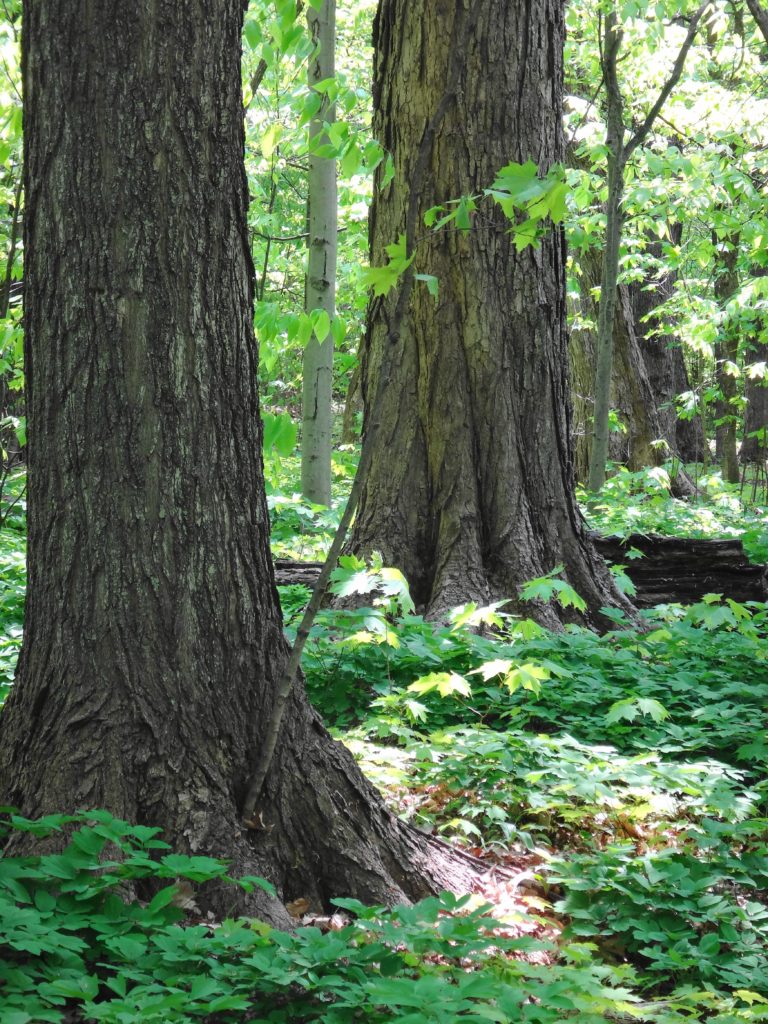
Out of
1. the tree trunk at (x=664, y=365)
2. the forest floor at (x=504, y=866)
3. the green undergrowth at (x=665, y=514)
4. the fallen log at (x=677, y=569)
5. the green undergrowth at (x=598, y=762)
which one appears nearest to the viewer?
the forest floor at (x=504, y=866)

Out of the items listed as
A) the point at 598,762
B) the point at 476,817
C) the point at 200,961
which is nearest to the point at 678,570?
the point at 598,762

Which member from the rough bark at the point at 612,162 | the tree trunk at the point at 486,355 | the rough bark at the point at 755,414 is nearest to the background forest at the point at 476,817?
the tree trunk at the point at 486,355

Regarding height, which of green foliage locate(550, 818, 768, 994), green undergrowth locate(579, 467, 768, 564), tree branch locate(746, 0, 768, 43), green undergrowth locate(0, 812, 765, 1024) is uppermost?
tree branch locate(746, 0, 768, 43)

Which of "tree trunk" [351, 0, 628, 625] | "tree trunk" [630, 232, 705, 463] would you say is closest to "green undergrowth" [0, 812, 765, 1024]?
"tree trunk" [351, 0, 628, 625]

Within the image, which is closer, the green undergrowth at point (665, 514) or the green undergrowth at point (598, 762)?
the green undergrowth at point (598, 762)

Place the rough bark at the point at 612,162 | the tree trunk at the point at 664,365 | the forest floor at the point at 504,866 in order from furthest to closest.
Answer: the tree trunk at the point at 664,365 → the rough bark at the point at 612,162 → the forest floor at the point at 504,866

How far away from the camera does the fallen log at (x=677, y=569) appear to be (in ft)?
19.2

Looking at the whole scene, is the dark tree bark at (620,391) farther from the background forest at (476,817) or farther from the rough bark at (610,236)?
the background forest at (476,817)

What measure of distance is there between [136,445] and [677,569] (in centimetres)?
484

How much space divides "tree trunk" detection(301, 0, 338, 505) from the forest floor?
2527mm

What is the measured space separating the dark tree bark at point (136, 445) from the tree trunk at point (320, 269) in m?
4.08

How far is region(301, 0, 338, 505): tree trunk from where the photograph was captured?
21.2 ft

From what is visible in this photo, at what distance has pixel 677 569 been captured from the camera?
616 centimetres

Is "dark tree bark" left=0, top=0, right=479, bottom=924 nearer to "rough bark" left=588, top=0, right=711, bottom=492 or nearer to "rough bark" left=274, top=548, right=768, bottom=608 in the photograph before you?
"rough bark" left=274, top=548, right=768, bottom=608
